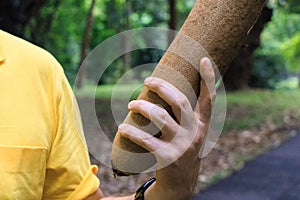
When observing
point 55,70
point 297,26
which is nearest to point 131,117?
point 55,70

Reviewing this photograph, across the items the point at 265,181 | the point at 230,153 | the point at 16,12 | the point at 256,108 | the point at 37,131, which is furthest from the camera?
the point at 256,108

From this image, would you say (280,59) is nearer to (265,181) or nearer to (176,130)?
(265,181)

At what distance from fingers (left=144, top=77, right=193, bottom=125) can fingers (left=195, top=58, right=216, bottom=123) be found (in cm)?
6

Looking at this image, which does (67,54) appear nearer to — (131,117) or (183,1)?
(183,1)

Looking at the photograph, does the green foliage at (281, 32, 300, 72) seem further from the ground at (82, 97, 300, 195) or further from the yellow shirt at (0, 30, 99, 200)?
the yellow shirt at (0, 30, 99, 200)

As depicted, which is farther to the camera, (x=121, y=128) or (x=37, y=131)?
(x=37, y=131)

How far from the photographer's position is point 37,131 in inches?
51.9

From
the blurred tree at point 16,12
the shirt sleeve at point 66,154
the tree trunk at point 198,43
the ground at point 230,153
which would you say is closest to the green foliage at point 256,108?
the ground at point 230,153

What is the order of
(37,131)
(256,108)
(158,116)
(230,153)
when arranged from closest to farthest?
(158,116) → (37,131) → (230,153) → (256,108)

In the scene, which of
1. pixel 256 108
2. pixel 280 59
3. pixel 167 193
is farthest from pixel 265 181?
pixel 280 59

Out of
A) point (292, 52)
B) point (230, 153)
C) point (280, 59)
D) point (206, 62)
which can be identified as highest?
point (206, 62)

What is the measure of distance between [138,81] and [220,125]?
0.87 ft

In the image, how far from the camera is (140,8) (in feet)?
46.5

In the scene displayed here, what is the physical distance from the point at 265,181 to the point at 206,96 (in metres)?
5.80
